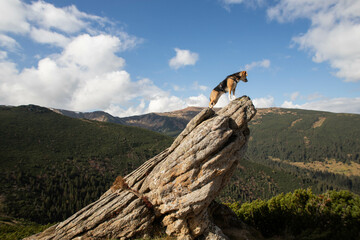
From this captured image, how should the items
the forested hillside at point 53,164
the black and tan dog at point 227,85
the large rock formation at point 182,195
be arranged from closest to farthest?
the large rock formation at point 182,195
the black and tan dog at point 227,85
the forested hillside at point 53,164

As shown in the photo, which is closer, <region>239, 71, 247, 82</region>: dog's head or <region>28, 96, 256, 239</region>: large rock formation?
<region>28, 96, 256, 239</region>: large rock formation

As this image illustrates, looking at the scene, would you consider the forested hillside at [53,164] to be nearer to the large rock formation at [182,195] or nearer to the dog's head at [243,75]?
the large rock formation at [182,195]

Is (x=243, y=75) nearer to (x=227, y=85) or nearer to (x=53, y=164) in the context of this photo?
(x=227, y=85)

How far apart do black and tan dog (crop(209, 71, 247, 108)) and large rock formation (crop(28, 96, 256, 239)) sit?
5.27 ft

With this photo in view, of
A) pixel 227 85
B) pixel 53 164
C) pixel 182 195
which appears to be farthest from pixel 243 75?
pixel 53 164

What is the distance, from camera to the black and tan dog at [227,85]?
66.9ft

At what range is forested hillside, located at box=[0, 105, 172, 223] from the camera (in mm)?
99781

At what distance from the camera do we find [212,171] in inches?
711

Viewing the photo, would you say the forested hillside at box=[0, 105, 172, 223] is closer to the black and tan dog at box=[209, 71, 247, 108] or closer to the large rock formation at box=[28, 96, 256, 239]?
the large rock formation at box=[28, 96, 256, 239]

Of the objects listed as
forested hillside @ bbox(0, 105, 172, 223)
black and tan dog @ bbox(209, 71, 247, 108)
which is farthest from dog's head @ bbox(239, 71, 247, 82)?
forested hillside @ bbox(0, 105, 172, 223)

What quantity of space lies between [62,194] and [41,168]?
2132cm

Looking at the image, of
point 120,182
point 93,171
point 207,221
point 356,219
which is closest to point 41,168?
point 93,171

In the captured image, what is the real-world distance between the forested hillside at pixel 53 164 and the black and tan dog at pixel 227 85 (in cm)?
10368

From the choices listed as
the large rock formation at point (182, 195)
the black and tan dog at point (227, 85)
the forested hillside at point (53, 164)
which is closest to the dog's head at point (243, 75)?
the black and tan dog at point (227, 85)
